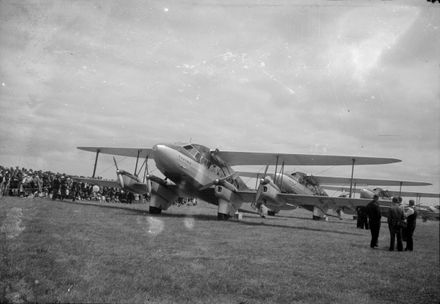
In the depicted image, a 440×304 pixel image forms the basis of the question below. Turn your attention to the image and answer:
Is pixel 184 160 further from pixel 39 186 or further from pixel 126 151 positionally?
pixel 39 186

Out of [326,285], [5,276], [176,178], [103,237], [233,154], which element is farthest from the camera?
[233,154]

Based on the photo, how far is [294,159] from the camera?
19.8 metres

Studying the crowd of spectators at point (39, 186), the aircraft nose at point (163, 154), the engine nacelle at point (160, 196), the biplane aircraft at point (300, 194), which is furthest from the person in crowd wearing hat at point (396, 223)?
the crowd of spectators at point (39, 186)

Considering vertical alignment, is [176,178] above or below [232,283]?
above

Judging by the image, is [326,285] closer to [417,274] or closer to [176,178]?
→ [417,274]

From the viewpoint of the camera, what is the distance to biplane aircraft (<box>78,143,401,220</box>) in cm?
1745

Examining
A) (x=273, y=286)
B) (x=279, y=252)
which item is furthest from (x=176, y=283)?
(x=279, y=252)

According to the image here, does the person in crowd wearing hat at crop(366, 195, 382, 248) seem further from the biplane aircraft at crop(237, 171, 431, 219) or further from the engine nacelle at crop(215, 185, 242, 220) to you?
the engine nacelle at crop(215, 185, 242, 220)

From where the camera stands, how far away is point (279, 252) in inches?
346

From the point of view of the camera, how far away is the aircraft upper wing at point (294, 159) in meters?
18.6

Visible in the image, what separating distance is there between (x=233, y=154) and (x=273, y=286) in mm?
14176

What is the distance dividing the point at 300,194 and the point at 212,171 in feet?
35.1

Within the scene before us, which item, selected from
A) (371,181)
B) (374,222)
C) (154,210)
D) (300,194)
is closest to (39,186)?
(154,210)

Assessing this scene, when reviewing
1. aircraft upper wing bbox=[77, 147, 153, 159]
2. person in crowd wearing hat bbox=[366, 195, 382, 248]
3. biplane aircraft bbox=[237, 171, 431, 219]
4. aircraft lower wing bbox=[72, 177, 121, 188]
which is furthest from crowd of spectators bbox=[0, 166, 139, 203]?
person in crowd wearing hat bbox=[366, 195, 382, 248]
